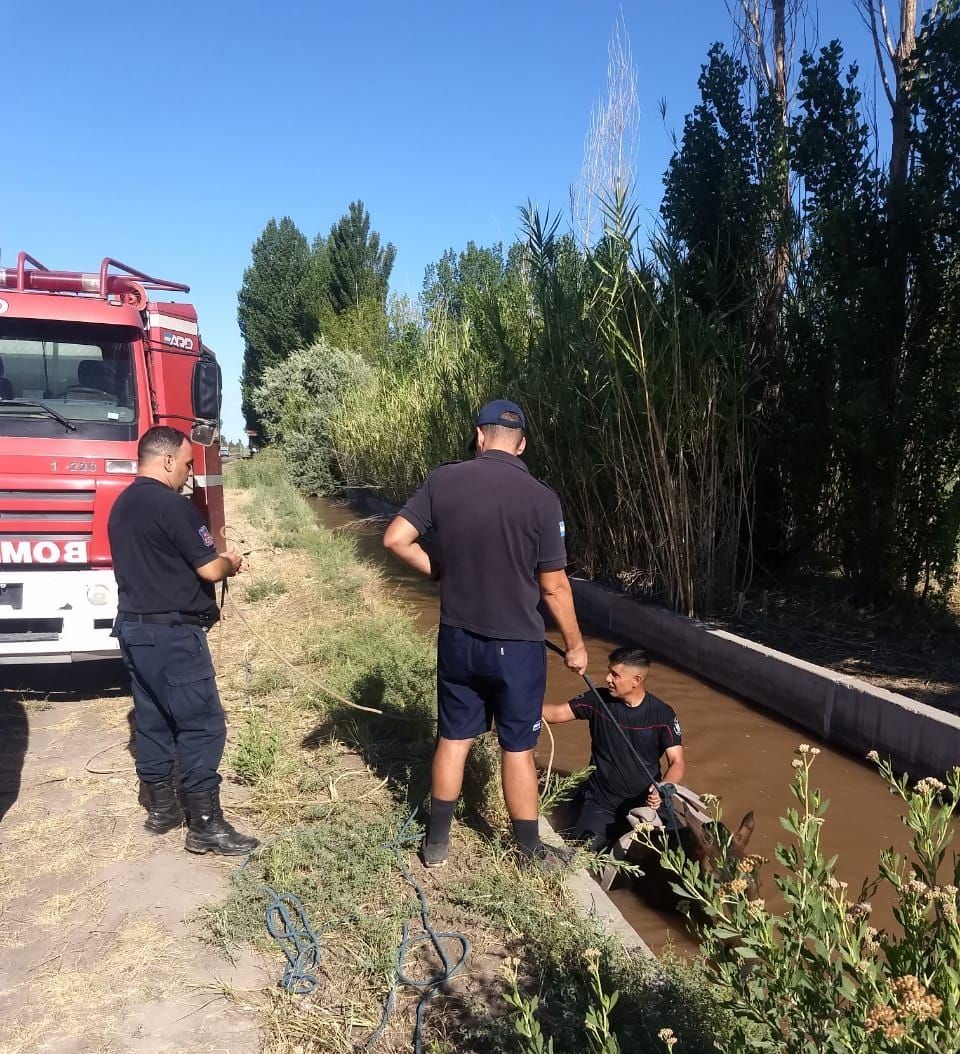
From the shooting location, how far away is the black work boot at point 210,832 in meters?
3.43

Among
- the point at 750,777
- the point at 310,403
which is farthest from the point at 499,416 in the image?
the point at 310,403

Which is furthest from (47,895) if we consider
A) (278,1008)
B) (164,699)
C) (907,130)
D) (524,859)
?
(907,130)

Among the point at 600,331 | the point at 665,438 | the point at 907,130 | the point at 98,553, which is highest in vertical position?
the point at 907,130

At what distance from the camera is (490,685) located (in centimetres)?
322

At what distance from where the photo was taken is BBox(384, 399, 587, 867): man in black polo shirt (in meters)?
3.12

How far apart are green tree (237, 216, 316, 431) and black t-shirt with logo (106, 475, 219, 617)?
41.8 meters

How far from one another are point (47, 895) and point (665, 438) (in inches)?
219

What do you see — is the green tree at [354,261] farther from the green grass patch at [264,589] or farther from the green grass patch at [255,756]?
the green grass patch at [255,756]

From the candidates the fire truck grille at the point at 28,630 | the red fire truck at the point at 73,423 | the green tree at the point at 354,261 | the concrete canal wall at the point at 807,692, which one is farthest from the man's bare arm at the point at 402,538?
the green tree at the point at 354,261

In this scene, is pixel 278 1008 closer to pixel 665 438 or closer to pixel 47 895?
pixel 47 895

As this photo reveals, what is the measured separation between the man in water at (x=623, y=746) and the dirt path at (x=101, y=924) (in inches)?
67.3

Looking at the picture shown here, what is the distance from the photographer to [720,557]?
735cm

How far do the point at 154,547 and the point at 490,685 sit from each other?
1.55 meters

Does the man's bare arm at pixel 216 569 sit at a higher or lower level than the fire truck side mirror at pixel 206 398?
lower
